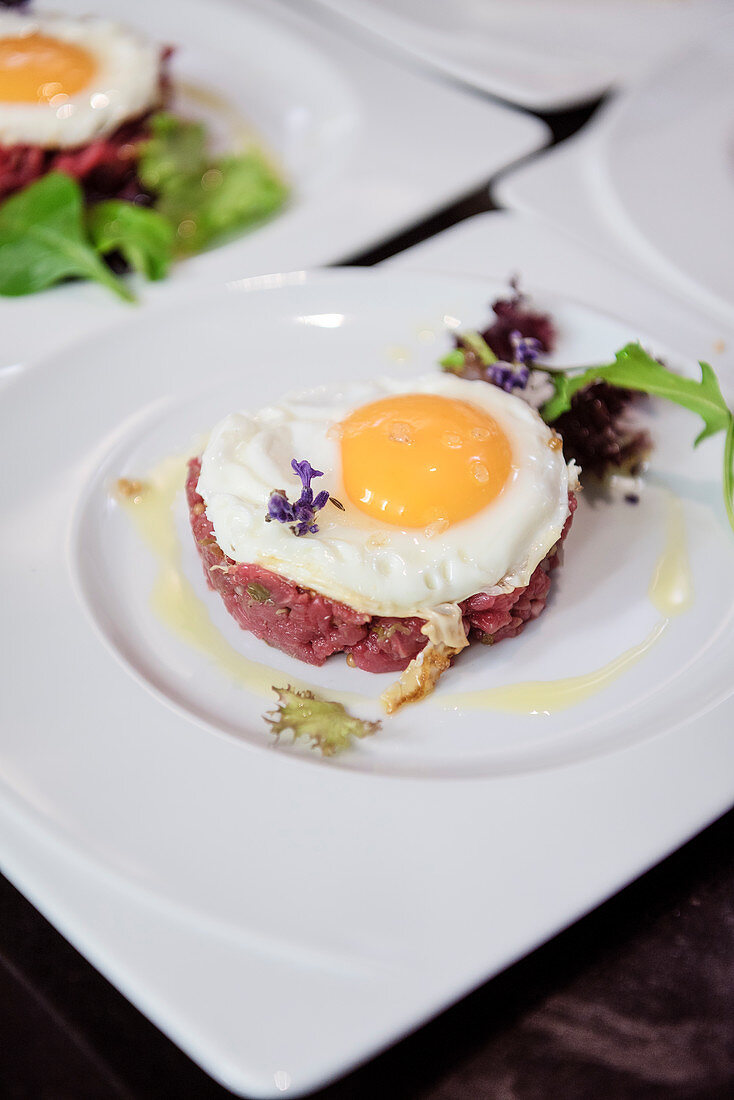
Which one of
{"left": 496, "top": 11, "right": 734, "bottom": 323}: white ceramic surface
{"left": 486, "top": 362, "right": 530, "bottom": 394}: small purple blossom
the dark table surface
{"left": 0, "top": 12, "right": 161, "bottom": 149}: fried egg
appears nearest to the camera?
the dark table surface

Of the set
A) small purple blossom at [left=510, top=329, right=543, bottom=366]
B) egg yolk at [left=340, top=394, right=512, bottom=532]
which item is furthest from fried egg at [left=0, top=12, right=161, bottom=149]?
egg yolk at [left=340, top=394, right=512, bottom=532]

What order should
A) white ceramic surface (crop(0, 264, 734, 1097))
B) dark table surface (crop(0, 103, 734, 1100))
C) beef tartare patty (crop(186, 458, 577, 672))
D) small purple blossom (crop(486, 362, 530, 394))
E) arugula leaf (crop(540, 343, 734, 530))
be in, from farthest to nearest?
small purple blossom (crop(486, 362, 530, 394)), arugula leaf (crop(540, 343, 734, 530)), beef tartare patty (crop(186, 458, 577, 672)), dark table surface (crop(0, 103, 734, 1100)), white ceramic surface (crop(0, 264, 734, 1097))

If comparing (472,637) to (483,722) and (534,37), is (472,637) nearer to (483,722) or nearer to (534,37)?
(483,722)

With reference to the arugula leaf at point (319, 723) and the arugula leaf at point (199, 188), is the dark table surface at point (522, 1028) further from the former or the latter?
the arugula leaf at point (199, 188)

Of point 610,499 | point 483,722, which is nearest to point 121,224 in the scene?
point 610,499

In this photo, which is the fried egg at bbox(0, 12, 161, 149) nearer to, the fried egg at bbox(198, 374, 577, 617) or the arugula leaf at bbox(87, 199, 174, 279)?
the arugula leaf at bbox(87, 199, 174, 279)

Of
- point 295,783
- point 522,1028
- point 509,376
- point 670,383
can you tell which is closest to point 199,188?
point 509,376

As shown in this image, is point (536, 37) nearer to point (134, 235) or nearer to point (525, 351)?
point (134, 235)
